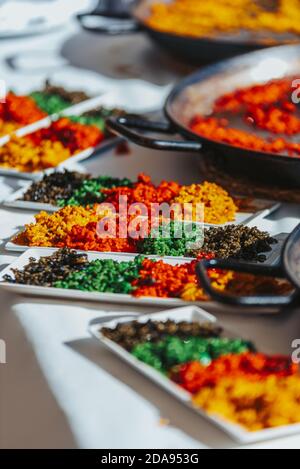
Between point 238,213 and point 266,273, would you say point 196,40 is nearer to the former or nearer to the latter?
point 238,213

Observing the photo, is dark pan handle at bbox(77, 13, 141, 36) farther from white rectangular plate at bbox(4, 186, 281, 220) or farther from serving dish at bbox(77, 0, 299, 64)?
white rectangular plate at bbox(4, 186, 281, 220)

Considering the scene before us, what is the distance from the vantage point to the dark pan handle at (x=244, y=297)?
842 millimetres

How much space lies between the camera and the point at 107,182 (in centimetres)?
136

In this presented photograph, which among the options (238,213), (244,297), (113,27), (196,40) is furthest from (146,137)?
(113,27)

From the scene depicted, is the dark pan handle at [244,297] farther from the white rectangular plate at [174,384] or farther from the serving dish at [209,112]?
the serving dish at [209,112]

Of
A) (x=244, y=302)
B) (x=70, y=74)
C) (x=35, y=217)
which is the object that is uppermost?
(x=244, y=302)

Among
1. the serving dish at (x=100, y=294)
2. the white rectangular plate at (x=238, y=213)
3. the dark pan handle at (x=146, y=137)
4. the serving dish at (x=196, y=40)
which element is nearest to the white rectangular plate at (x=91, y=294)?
the serving dish at (x=100, y=294)

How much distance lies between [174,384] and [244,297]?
0.40ft

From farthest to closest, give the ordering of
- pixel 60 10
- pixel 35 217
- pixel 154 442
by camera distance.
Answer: pixel 60 10 → pixel 35 217 → pixel 154 442

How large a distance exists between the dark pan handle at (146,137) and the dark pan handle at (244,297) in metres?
0.42

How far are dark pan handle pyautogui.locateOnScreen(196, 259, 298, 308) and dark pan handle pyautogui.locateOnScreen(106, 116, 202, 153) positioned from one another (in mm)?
424

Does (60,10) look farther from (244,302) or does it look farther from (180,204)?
(244,302)

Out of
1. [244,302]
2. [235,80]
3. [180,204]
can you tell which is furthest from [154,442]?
[235,80]

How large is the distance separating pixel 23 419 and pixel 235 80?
112 cm
